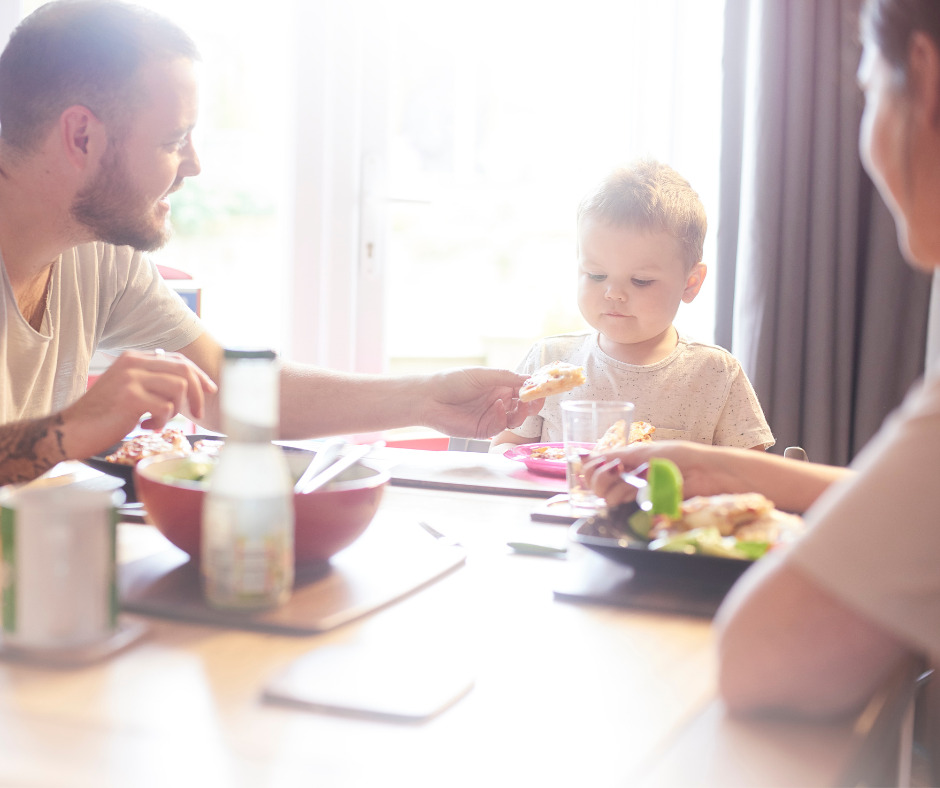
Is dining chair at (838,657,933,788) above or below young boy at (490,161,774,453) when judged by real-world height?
below

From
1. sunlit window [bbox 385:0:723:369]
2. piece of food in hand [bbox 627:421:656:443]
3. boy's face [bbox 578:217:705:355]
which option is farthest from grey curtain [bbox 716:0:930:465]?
piece of food in hand [bbox 627:421:656:443]

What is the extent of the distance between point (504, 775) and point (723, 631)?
21 cm

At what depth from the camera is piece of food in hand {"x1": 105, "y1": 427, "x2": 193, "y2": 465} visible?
1.40 metres

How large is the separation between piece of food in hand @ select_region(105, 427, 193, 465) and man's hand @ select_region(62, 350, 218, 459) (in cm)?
10

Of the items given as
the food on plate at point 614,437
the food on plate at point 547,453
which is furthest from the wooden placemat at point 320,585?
the food on plate at point 547,453

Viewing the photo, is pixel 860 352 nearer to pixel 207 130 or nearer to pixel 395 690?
pixel 207 130

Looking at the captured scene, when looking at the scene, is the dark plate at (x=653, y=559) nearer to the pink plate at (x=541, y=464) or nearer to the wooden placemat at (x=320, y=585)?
the wooden placemat at (x=320, y=585)

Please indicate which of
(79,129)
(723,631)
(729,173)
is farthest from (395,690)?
(729,173)

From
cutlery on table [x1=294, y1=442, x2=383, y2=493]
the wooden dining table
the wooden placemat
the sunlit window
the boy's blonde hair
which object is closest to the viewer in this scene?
the wooden dining table

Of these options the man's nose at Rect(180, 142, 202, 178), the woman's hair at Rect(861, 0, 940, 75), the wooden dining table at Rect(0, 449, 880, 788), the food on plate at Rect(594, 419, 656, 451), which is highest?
the man's nose at Rect(180, 142, 202, 178)

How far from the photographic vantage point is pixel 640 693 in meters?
0.76

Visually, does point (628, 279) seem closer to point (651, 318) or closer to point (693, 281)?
point (651, 318)

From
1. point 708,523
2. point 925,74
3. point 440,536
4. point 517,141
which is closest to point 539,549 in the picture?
point 440,536

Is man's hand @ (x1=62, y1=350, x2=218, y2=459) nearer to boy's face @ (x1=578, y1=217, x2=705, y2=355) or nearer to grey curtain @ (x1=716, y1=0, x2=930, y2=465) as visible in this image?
boy's face @ (x1=578, y1=217, x2=705, y2=355)
